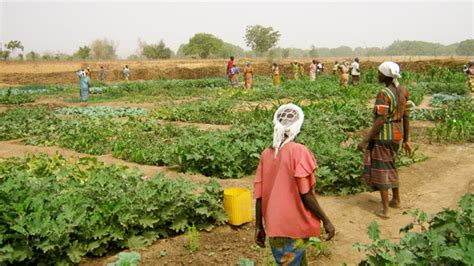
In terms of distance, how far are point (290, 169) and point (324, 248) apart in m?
1.78

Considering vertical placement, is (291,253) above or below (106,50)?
below

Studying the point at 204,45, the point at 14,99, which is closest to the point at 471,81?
the point at 14,99

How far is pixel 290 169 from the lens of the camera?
2.62 m

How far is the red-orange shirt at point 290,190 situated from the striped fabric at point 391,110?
250cm

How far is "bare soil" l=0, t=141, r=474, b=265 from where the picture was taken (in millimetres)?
3977

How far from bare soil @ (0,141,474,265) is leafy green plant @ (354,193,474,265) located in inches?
53.2

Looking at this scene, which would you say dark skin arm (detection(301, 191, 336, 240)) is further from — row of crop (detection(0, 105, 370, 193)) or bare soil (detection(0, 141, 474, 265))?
row of crop (detection(0, 105, 370, 193))

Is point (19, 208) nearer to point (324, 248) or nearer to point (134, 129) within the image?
point (324, 248)

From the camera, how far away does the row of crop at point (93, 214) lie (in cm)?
355

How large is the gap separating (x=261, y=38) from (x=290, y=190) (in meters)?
68.2

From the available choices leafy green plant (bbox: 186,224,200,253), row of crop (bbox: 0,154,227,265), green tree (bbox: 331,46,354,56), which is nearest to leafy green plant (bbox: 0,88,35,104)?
row of crop (bbox: 0,154,227,265)

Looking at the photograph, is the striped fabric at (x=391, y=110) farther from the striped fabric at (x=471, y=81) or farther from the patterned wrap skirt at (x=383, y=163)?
the striped fabric at (x=471, y=81)

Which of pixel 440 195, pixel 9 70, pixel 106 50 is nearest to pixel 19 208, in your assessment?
pixel 440 195

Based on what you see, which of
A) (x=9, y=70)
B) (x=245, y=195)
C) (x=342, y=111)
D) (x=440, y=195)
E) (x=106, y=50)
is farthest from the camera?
(x=106, y=50)
